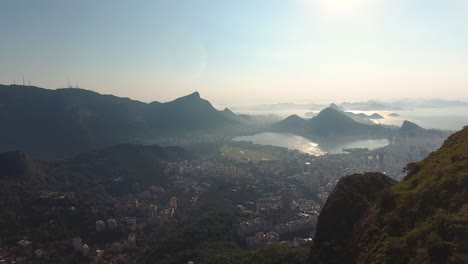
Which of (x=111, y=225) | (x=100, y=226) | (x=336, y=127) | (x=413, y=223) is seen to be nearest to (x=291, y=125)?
(x=336, y=127)

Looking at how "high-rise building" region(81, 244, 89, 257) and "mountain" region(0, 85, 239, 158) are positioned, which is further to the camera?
"mountain" region(0, 85, 239, 158)

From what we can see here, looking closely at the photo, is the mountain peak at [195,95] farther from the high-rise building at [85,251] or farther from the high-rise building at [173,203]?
the high-rise building at [85,251]

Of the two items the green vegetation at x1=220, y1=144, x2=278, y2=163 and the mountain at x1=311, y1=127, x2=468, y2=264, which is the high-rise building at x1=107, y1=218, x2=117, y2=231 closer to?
the mountain at x1=311, y1=127, x2=468, y2=264

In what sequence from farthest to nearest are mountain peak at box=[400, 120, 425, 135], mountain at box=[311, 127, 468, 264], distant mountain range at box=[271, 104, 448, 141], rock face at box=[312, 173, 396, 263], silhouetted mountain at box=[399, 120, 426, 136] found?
distant mountain range at box=[271, 104, 448, 141] → mountain peak at box=[400, 120, 425, 135] → silhouetted mountain at box=[399, 120, 426, 136] → rock face at box=[312, 173, 396, 263] → mountain at box=[311, 127, 468, 264]

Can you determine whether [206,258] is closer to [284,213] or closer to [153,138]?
[284,213]

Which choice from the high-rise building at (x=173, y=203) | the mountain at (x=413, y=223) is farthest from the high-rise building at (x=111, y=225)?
the mountain at (x=413, y=223)

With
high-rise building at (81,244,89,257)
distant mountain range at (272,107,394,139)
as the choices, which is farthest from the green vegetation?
high-rise building at (81,244,89,257)

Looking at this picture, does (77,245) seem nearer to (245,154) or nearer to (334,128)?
(245,154)

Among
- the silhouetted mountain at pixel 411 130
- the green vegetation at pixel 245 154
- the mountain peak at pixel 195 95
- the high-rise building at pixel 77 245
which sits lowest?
the high-rise building at pixel 77 245

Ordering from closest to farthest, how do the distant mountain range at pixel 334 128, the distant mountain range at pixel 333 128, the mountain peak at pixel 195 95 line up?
the distant mountain range at pixel 334 128
the distant mountain range at pixel 333 128
the mountain peak at pixel 195 95
